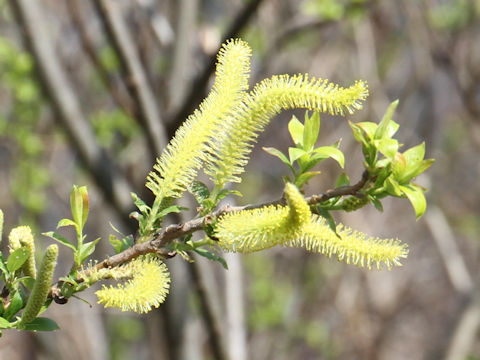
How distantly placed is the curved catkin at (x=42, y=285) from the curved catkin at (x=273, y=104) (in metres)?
0.29

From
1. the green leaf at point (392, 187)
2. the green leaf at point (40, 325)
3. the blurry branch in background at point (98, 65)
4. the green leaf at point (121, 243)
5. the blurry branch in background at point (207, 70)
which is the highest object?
the blurry branch in background at point (98, 65)

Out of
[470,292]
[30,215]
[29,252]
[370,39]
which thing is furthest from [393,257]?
[370,39]

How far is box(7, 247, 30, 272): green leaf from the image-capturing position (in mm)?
947

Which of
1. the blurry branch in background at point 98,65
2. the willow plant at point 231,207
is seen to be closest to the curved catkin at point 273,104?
the willow plant at point 231,207

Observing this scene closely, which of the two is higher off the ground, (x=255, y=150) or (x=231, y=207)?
(x=255, y=150)

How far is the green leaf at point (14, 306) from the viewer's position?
3.22 feet

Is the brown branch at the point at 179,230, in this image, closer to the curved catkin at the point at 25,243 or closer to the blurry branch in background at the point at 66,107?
the curved catkin at the point at 25,243

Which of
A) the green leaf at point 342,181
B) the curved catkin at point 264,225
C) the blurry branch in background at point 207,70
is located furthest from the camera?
the blurry branch in background at point 207,70

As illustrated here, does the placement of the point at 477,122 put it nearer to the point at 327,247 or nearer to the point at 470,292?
the point at 470,292

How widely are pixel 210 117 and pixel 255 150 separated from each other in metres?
5.88

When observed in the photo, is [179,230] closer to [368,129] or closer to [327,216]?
[327,216]

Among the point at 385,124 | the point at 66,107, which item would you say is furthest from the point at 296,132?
the point at 66,107

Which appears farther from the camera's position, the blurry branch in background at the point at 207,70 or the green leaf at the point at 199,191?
the blurry branch in background at the point at 207,70

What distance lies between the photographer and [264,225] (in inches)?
34.8
